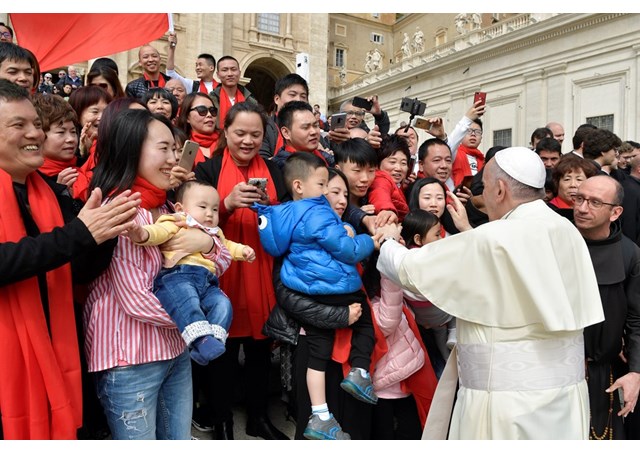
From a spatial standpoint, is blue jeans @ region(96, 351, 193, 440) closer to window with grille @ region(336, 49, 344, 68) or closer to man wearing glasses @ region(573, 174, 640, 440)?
man wearing glasses @ region(573, 174, 640, 440)

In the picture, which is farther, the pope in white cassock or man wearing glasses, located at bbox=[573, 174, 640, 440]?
man wearing glasses, located at bbox=[573, 174, 640, 440]

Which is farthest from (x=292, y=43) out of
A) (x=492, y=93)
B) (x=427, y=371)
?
(x=427, y=371)

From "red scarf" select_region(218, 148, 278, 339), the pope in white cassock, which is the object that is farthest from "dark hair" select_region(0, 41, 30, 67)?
the pope in white cassock

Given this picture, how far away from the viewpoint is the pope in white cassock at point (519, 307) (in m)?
2.23

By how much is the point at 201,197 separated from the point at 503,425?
1.85 metres

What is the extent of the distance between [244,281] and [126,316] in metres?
1.17

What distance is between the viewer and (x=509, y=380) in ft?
7.48

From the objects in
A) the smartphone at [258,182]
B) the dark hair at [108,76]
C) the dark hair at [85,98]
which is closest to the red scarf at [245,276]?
the smartphone at [258,182]

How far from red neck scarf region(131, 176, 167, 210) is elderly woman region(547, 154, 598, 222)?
317 centimetres

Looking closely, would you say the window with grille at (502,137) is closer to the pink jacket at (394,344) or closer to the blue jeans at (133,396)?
the pink jacket at (394,344)

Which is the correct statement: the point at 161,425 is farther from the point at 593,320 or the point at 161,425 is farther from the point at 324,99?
the point at 324,99

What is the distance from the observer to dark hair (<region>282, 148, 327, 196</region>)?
3168 millimetres

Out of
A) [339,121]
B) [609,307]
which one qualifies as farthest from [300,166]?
[609,307]

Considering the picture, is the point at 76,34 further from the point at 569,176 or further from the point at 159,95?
the point at 569,176
